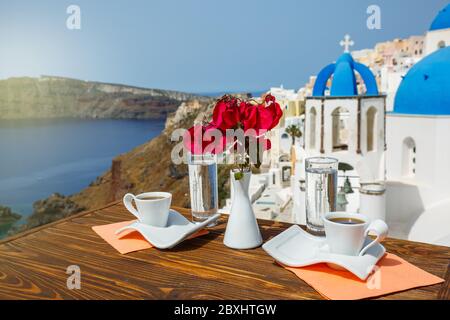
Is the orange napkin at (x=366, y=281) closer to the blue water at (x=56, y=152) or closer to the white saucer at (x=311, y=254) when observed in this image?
the white saucer at (x=311, y=254)

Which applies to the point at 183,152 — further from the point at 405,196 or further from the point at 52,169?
the point at 52,169

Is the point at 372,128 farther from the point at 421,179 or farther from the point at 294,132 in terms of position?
the point at 294,132

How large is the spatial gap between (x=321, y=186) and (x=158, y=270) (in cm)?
57

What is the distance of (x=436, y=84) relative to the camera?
6191 mm

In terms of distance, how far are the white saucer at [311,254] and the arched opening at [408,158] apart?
19.9 feet

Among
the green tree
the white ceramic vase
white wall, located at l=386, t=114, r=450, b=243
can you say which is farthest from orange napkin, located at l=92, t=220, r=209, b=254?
the green tree

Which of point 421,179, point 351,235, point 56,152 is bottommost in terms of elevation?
point 421,179

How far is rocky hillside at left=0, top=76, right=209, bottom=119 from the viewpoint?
30.2 feet

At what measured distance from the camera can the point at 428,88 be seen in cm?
629

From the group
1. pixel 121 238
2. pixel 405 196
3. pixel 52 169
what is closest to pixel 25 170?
pixel 52 169

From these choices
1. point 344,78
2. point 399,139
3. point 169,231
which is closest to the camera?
point 169,231

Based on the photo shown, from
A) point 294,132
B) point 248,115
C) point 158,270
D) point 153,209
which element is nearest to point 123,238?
point 153,209

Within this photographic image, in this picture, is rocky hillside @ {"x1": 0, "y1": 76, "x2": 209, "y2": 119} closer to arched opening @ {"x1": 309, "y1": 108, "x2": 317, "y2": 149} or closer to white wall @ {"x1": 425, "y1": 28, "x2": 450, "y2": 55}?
arched opening @ {"x1": 309, "y1": 108, "x2": 317, "y2": 149}

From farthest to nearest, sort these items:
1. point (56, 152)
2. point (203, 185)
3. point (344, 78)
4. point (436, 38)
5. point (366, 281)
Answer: point (56, 152) → point (344, 78) → point (436, 38) → point (203, 185) → point (366, 281)
